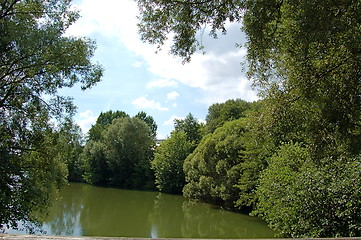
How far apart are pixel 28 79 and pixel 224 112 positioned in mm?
30737

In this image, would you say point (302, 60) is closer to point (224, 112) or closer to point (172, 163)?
point (224, 112)

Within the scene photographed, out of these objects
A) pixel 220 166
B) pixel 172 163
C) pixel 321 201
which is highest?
pixel 172 163

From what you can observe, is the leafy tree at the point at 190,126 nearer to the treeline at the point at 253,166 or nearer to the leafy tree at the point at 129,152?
the treeline at the point at 253,166

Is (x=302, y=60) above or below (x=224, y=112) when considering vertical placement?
below

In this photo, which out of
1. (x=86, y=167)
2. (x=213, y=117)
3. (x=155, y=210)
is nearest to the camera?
(x=155, y=210)

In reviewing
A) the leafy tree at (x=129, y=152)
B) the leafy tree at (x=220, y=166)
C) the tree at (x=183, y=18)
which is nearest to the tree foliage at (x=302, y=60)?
the tree at (x=183, y=18)

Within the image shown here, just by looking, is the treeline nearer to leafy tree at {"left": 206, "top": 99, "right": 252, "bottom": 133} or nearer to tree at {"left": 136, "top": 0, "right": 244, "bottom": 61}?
leafy tree at {"left": 206, "top": 99, "right": 252, "bottom": 133}

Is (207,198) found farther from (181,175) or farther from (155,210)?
(181,175)

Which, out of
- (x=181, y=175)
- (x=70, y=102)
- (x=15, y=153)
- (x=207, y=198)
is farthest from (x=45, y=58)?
(x=181, y=175)

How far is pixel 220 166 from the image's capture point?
955 inches

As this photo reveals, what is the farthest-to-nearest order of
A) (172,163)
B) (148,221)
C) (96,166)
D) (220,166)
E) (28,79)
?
(96,166)
(172,163)
(220,166)
(148,221)
(28,79)

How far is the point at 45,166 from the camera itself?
9.46 meters

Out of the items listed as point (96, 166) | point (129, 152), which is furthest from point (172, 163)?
point (96, 166)

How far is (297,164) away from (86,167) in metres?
38.8
